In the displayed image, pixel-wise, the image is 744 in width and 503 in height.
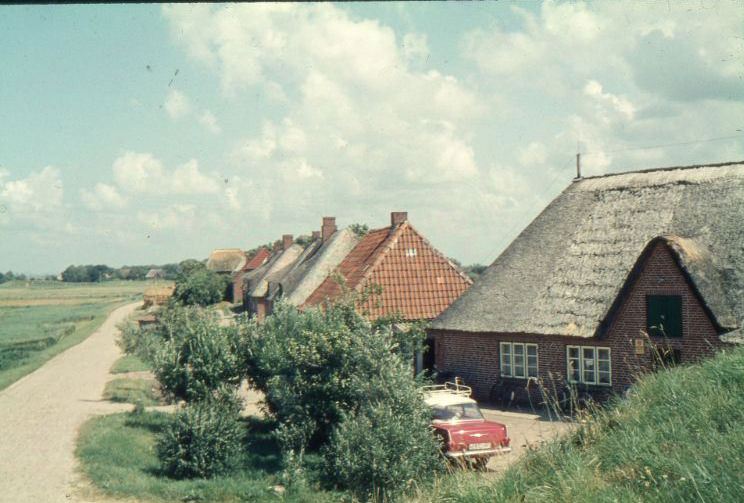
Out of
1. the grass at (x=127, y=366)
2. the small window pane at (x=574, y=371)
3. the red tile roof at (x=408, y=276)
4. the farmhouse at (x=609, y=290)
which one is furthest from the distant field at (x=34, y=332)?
the small window pane at (x=574, y=371)

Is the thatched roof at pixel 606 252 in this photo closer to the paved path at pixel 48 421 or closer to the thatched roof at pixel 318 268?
the thatched roof at pixel 318 268

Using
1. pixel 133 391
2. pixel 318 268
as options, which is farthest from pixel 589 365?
pixel 133 391

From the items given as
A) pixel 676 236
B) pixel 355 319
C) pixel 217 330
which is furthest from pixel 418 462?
pixel 676 236

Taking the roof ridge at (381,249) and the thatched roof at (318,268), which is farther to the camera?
the thatched roof at (318,268)

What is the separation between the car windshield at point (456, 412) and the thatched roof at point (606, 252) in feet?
22.8

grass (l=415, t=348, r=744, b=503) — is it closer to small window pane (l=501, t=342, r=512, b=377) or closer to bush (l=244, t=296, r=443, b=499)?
bush (l=244, t=296, r=443, b=499)

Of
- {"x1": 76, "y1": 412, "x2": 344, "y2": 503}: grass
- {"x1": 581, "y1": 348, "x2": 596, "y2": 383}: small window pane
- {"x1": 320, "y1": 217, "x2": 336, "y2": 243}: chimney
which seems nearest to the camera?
{"x1": 76, "y1": 412, "x2": 344, "y2": 503}: grass

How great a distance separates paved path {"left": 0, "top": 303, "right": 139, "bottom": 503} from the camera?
49.9 ft

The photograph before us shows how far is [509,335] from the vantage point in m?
22.5

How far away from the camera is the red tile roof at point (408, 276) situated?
2756 centimetres

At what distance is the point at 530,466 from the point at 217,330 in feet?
44.9

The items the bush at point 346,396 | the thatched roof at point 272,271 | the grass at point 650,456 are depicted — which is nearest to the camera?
the grass at point 650,456

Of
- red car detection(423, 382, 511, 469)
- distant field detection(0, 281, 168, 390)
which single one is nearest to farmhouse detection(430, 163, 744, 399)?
red car detection(423, 382, 511, 469)

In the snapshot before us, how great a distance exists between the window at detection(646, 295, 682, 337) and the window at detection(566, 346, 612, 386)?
1.74 meters
